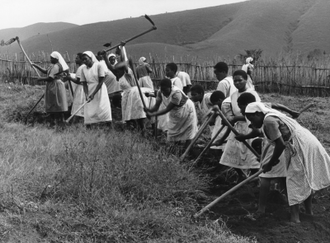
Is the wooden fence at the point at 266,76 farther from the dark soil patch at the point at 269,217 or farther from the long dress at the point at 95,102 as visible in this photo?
the dark soil patch at the point at 269,217

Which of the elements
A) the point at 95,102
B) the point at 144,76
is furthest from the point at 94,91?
the point at 144,76

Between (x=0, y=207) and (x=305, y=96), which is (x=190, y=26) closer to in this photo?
(x=305, y=96)

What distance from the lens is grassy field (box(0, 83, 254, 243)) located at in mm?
3562

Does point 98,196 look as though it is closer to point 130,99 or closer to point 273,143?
point 273,143

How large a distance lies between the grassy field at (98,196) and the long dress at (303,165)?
0.66 metres

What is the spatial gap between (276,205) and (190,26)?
44044 millimetres

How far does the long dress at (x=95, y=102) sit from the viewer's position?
697cm

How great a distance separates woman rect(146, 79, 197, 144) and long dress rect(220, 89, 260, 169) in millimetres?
870

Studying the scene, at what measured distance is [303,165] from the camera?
13.1ft

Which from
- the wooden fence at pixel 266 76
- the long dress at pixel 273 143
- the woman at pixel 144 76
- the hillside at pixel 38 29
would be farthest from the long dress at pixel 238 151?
the hillside at pixel 38 29

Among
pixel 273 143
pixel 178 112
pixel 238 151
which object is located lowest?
pixel 238 151

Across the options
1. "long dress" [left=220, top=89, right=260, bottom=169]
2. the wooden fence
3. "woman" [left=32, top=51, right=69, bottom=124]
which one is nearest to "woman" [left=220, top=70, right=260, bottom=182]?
"long dress" [left=220, top=89, right=260, bottom=169]

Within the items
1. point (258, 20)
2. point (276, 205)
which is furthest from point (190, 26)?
point (276, 205)

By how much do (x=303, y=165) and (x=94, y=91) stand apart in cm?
386
